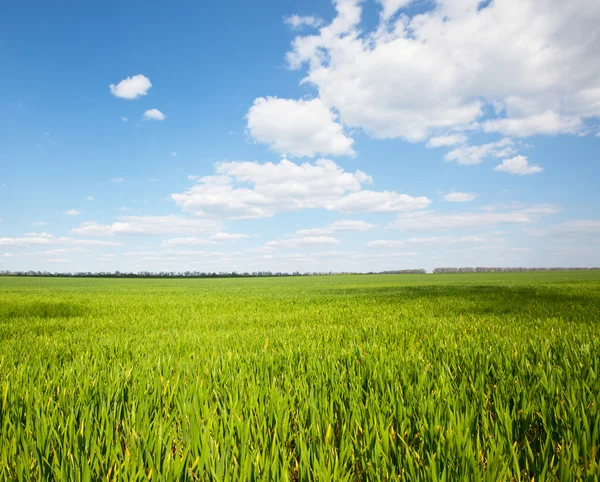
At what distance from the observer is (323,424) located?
2.01 meters

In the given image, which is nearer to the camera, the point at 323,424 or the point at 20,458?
the point at 20,458

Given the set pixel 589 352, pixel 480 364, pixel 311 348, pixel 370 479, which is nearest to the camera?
pixel 370 479

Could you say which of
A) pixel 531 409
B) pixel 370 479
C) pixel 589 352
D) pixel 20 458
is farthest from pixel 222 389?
pixel 589 352

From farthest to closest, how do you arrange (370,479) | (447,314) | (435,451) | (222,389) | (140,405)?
(447,314) → (222,389) → (140,405) → (435,451) → (370,479)

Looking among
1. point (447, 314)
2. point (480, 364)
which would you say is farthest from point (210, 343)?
point (447, 314)

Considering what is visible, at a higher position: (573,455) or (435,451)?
(573,455)

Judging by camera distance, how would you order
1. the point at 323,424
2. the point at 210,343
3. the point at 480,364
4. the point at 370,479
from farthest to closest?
the point at 210,343, the point at 480,364, the point at 323,424, the point at 370,479

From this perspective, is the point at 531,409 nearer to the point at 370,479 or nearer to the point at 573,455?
the point at 573,455

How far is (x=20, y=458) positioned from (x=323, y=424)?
154 centimetres

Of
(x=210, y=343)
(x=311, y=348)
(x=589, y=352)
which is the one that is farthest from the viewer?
(x=210, y=343)

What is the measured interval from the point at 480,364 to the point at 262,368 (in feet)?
7.00

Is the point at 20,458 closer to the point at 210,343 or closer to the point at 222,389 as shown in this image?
the point at 222,389

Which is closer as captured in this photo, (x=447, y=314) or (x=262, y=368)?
(x=262, y=368)

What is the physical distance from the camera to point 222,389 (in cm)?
258
